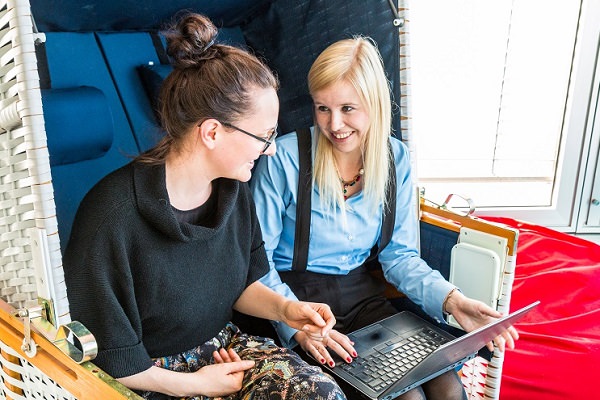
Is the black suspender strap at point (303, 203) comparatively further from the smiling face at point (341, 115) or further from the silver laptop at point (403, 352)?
the silver laptop at point (403, 352)

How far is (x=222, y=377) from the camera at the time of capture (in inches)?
46.8

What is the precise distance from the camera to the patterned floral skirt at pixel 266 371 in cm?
116

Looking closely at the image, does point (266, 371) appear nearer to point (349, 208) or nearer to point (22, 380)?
point (22, 380)

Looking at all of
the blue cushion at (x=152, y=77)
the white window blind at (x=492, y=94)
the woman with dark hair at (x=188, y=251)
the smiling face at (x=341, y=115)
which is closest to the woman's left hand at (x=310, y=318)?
the woman with dark hair at (x=188, y=251)

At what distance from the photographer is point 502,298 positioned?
1.57 m

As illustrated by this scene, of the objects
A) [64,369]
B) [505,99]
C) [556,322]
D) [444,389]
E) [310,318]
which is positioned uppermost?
[505,99]

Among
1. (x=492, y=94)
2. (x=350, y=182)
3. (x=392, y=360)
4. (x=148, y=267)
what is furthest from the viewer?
(x=492, y=94)

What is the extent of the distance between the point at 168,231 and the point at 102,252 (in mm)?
132

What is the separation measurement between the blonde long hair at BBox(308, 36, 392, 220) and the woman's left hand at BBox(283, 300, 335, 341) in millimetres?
396

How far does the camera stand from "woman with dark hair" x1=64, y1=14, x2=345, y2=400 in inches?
41.7

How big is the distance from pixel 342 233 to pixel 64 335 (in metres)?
0.93

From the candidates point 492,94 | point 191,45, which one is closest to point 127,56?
point 191,45

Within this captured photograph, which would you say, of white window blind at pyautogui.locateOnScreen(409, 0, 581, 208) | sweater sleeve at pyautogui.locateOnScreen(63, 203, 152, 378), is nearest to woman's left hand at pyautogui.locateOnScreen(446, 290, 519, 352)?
sweater sleeve at pyautogui.locateOnScreen(63, 203, 152, 378)

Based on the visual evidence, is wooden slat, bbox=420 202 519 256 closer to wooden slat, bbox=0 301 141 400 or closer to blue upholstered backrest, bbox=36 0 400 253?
blue upholstered backrest, bbox=36 0 400 253
